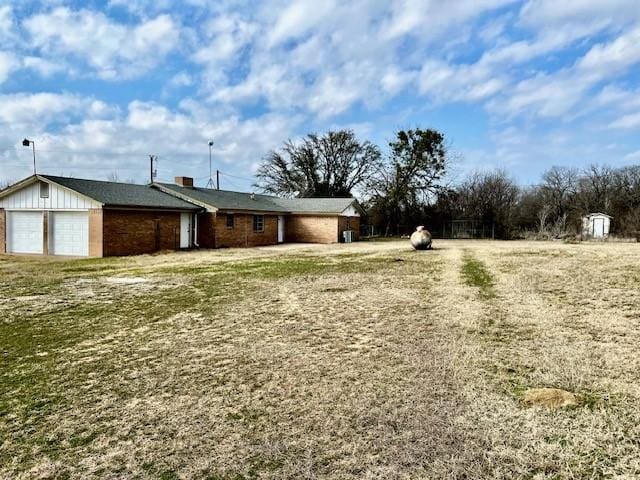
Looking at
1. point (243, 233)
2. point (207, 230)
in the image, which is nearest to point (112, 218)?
point (207, 230)

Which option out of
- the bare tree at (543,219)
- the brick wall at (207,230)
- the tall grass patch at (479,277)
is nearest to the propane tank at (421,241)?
the tall grass patch at (479,277)

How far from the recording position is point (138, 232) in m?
18.0

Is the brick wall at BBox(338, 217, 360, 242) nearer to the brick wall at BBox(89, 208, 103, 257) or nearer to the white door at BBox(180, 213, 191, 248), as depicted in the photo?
the white door at BBox(180, 213, 191, 248)

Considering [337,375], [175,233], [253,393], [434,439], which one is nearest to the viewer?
[434,439]

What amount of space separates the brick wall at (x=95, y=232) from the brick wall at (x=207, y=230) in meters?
5.45

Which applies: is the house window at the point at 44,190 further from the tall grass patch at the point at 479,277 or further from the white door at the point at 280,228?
the tall grass patch at the point at 479,277

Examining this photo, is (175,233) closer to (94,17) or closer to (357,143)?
(94,17)

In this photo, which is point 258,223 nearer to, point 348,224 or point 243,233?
point 243,233

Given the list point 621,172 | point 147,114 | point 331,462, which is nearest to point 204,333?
point 331,462

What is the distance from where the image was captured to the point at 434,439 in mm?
3104

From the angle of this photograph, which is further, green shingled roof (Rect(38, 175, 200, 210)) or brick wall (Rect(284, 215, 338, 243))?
brick wall (Rect(284, 215, 338, 243))

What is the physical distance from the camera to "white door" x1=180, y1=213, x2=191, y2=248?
2048 cm

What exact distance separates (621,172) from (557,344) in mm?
39656

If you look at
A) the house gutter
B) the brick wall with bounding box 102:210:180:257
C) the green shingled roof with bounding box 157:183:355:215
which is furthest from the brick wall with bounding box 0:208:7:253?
the house gutter
